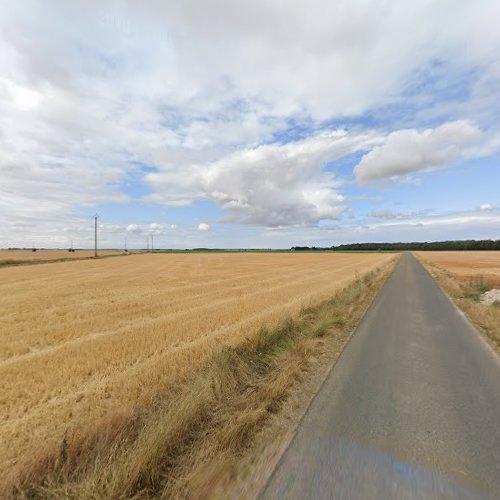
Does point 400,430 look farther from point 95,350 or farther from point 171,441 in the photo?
point 95,350

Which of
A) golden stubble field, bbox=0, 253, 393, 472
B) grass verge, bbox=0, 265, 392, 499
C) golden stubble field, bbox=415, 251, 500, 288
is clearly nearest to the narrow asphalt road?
grass verge, bbox=0, 265, 392, 499

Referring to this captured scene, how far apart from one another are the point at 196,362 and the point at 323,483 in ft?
14.9

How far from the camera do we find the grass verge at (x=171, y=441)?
3.04 m

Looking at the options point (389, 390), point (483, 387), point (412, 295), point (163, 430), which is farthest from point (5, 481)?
point (412, 295)

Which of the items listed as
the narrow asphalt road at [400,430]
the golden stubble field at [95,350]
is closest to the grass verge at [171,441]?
the golden stubble field at [95,350]

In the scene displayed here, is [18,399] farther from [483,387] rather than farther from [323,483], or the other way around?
[483,387]

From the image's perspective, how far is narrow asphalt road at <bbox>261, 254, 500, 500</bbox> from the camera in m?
3.13

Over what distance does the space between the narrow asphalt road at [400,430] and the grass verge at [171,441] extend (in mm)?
772

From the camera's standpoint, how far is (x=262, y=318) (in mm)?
11570

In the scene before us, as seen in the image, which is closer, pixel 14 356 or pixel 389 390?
pixel 389 390

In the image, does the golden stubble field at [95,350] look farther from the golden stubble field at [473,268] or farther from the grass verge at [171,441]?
the golden stubble field at [473,268]

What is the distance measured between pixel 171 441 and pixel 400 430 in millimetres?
3195

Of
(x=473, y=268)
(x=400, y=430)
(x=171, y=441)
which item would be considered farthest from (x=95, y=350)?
(x=473, y=268)

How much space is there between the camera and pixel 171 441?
3.66 m
